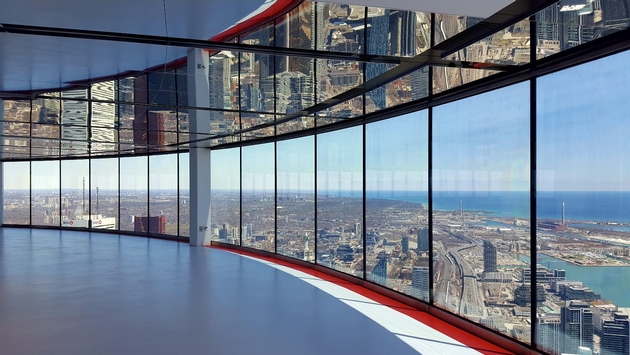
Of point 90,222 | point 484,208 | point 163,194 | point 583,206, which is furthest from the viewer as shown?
point 90,222

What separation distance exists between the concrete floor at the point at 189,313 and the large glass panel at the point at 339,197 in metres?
1.11

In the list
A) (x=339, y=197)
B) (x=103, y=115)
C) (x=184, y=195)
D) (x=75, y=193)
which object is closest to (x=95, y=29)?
(x=103, y=115)

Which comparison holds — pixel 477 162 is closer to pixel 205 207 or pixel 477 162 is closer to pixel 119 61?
pixel 119 61

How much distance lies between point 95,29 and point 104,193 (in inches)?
703

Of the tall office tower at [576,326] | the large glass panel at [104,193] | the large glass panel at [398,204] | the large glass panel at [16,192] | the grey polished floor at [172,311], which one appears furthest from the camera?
the large glass panel at [16,192]

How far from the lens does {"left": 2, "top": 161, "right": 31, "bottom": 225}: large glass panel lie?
84.8 feet

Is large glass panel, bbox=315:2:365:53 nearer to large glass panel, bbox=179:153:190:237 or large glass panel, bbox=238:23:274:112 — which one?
large glass panel, bbox=238:23:274:112

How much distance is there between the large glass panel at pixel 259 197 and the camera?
15836 mm

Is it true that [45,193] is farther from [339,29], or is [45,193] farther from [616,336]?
[616,336]

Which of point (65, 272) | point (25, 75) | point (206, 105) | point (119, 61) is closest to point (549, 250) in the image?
point (206, 105)

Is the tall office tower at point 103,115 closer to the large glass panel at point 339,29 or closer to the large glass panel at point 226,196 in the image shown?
the large glass panel at point 226,196

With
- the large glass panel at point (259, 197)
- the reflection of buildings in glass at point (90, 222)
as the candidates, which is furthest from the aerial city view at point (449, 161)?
the reflection of buildings in glass at point (90, 222)

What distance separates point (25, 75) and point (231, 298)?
18.8ft

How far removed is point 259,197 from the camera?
16609mm
